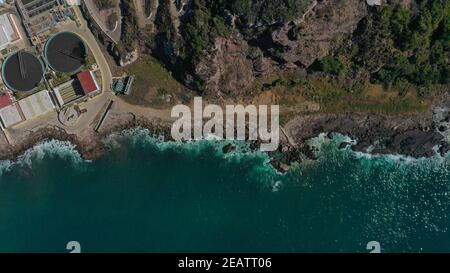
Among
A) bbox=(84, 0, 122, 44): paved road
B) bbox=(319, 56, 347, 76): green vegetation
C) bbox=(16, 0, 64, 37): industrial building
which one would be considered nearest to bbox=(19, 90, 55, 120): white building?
bbox=(16, 0, 64, 37): industrial building

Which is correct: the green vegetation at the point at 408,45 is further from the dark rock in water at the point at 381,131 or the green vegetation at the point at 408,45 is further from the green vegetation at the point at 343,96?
the dark rock in water at the point at 381,131

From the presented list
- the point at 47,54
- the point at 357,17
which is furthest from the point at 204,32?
the point at 47,54

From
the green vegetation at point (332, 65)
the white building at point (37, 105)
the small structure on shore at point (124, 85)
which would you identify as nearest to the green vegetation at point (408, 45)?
the green vegetation at point (332, 65)

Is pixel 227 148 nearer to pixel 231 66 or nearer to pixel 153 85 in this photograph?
pixel 231 66

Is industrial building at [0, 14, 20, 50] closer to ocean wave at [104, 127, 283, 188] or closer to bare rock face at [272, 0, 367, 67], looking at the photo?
ocean wave at [104, 127, 283, 188]

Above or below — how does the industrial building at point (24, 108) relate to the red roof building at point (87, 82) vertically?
below

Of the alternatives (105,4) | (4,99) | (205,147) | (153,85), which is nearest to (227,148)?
(205,147)

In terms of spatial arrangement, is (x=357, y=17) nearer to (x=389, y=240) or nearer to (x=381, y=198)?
(x=381, y=198)
